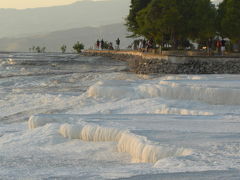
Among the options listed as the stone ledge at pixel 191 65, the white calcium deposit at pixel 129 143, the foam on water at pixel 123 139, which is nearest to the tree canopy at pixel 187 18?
the stone ledge at pixel 191 65

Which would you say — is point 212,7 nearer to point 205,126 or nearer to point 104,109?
point 104,109

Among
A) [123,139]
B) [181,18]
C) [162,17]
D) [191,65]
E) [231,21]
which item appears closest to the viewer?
[123,139]

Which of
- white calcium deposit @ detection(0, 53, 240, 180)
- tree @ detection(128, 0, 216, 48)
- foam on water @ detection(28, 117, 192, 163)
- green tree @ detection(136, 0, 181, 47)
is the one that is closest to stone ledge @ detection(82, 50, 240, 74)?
green tree @ detection(136, 0, 181, 47)

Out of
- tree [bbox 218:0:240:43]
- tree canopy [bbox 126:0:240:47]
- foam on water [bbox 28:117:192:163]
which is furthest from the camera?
tree canopy [bbox 126:0:240:47]

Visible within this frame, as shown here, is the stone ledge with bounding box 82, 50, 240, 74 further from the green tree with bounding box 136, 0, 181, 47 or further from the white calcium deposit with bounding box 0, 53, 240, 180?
the white calcium deposit with bounding box 0, 53, 240, 180

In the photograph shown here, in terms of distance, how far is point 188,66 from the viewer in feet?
170

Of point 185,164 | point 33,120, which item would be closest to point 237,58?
point 33,120

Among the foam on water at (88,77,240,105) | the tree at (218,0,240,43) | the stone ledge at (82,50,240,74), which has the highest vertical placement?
the tree at (218,0,240,43)

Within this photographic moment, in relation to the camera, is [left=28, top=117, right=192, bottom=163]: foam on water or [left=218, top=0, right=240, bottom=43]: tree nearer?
[left=28, top=117, right=192, bottom=163]: foam on water

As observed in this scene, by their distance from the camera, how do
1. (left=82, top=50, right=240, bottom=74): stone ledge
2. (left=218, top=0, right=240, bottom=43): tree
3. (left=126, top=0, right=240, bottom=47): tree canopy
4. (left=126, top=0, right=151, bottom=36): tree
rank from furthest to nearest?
(left=126, top=0, right=151, bottom=36): tree < (left=126, top=0, right=240, bottom=47): tree canopy < (left=218, top=0, right=240, bottom=43): tree < (left=82, top=50, right=240, bottom=74): stone ledge

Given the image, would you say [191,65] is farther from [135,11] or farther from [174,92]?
[135,11]

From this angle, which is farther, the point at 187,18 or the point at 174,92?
the point at 187,18

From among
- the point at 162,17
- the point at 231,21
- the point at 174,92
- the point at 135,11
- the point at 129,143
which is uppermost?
the point at 135,11

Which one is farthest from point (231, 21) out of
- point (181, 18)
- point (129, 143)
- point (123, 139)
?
point (129, 143)
